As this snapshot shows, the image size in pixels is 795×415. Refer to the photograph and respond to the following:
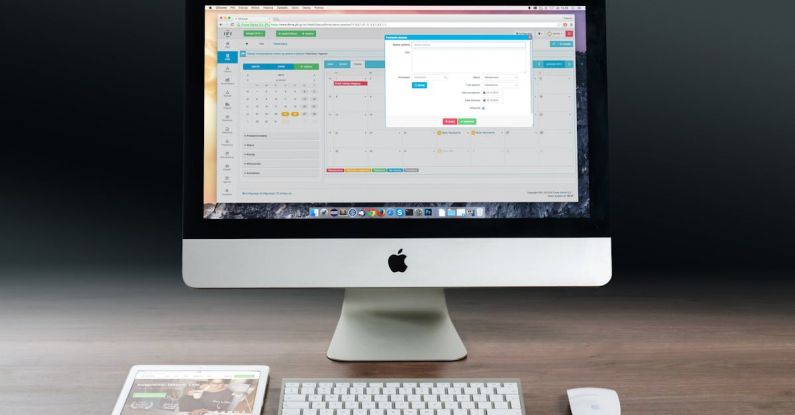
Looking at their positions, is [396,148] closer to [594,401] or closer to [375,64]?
[375,64]

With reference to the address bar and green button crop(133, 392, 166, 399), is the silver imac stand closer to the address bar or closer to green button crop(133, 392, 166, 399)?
green button crop(133, 392, 166, 399)

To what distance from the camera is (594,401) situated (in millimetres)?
876

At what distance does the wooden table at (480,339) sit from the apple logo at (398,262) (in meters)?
0.15

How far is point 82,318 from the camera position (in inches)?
50.8

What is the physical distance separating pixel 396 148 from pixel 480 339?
0.37 metres

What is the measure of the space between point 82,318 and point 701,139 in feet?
5.24

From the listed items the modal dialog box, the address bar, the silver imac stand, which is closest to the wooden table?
the silver imac stand

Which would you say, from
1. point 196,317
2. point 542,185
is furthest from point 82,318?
point 542,185

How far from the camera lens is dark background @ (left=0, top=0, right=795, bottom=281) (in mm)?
1749

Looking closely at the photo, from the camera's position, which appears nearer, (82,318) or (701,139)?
(82,318)

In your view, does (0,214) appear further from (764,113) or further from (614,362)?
(764,113)

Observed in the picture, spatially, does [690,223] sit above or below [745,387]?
above

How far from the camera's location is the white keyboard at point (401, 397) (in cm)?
84

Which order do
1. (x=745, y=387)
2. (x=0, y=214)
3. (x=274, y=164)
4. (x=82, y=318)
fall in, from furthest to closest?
(x=0, y=214)
(x=82, y=318)
(x=274, y=164)
(x=745, y=387)
